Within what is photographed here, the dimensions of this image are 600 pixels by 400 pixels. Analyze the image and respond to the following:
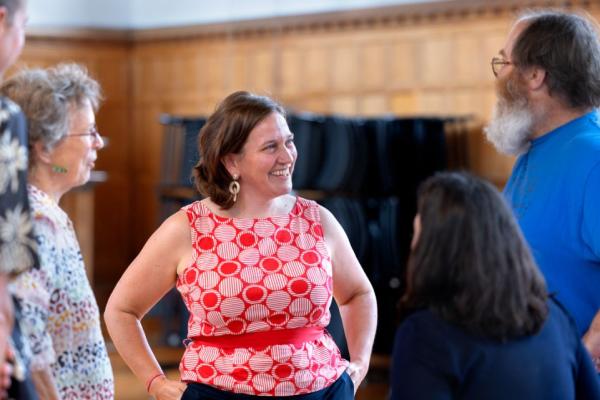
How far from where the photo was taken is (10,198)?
77.2 inches

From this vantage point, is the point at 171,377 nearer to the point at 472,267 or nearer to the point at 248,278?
the point at 248,278

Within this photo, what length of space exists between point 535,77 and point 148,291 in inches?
49.1

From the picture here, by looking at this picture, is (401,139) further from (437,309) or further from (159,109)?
(437,309)

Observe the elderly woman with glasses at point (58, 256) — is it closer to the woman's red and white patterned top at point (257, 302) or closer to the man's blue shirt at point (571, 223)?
the woman's red and white patterned top at point (257, 302)

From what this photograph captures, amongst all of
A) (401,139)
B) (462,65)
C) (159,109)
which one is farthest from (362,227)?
(159,109)

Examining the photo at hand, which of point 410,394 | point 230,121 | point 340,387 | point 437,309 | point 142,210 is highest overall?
point 230,121

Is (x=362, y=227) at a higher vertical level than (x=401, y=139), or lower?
lower

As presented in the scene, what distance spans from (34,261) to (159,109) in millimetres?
8511

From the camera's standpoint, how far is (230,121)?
9.27ft

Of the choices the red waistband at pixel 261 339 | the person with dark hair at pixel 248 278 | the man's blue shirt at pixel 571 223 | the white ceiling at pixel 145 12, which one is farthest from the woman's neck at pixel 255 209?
the white ceiling at pixel 145 12

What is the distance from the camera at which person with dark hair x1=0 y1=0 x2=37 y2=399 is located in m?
1.95

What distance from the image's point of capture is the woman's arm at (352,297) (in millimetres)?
2869

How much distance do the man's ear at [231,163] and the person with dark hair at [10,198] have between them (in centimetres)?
90

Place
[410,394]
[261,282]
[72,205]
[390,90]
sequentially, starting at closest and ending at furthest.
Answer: [410,394]
[261,282]
[72,205]
[390,90]
